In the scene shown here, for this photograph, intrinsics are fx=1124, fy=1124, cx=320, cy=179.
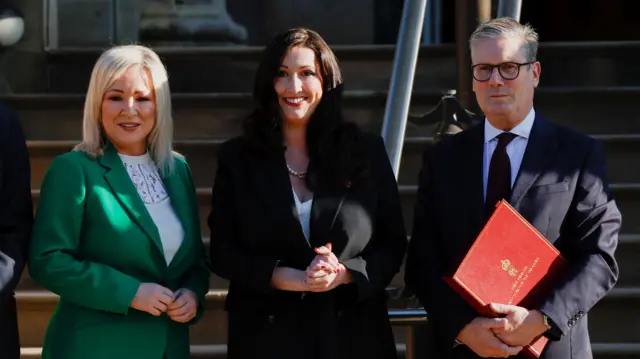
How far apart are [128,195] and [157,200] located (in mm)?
111

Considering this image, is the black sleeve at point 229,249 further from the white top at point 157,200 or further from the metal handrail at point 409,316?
the metal handrail at point 409,316

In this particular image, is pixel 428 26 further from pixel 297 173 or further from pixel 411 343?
pixel 297 173

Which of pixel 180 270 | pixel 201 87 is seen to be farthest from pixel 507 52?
pixel 201 87

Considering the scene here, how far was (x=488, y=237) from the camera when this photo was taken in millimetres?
3316

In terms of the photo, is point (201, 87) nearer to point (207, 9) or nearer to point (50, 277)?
point (207, 9)

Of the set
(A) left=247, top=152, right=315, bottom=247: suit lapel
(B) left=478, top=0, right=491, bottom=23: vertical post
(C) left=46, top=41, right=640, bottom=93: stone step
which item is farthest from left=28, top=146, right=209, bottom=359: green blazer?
(C) left=46, top=41, right=640, bottom=93: stone step

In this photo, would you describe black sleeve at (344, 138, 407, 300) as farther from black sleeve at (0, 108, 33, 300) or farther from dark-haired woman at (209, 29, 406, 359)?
black sleeve at (0, 108, 33, 300)

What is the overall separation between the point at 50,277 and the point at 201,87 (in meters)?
4.07

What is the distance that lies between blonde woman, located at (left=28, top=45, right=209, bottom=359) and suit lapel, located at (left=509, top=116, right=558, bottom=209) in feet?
3.63

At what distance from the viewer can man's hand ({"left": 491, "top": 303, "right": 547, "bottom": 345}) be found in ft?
10.9

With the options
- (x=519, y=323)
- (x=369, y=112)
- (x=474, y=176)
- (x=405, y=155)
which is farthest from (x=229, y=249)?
(x=369, y=112)

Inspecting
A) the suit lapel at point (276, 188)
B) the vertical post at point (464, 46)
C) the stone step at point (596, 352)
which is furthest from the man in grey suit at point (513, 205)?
the stone step at point (596, 352)

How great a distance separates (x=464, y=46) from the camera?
534cm

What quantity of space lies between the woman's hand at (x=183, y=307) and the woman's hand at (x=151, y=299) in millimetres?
40
